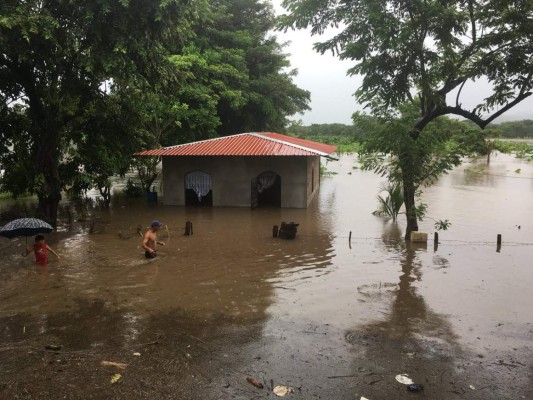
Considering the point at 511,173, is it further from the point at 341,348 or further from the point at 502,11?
the point at 341,348

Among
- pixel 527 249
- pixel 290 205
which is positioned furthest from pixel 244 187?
pixel 527 249

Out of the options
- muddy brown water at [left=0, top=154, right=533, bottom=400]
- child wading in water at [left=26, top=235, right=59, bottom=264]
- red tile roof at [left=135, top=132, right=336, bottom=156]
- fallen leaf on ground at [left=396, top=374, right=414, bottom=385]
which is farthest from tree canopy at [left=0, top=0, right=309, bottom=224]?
fallen leaf on ground at [left=396, top=374, right=414, bottom=385]

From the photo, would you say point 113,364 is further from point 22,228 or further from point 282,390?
point 22,228

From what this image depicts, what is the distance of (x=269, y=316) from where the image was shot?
8.37 m

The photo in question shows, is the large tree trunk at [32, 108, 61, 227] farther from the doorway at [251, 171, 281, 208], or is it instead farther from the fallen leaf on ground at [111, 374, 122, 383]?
the fallen leaf on ground at [111, 374, 122, 383]

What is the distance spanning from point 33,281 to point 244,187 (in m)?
13.0

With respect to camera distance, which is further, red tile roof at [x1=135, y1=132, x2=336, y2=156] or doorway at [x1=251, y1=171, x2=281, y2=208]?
doorway at [x1=251, y1=171, x2=281, y2=208]

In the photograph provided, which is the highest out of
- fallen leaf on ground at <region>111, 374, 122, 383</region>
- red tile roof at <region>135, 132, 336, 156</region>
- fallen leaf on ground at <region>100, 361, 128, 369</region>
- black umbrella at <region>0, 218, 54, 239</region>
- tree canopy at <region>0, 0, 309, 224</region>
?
tree canopy at <region>0, 0, 309, 224</region>

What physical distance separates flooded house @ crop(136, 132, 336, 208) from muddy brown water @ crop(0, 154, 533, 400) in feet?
17.6

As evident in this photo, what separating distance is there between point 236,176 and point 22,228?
12.3 metres

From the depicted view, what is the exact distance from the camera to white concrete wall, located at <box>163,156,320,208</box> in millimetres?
21562

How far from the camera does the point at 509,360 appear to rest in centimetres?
673

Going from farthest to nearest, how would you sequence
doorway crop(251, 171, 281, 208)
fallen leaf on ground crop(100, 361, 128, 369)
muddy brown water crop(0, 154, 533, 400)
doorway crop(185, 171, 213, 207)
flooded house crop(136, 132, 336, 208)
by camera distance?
doorway crop(251, 171, 281, 208)
doorway crop(185, 171, 213, 207)
flooded house crop(136, 132, 336, 208)
fallen leaf on ground crop(100, 361, 128, 369)
muddy brown water crop(0, 154, 533, 400)

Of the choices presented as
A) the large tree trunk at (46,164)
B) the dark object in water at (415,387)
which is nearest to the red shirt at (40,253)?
the large tree trunk at (46,164)
